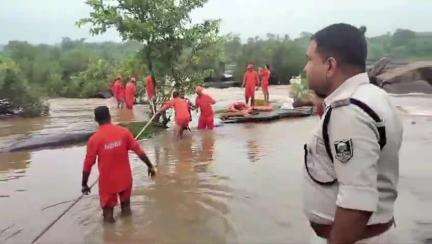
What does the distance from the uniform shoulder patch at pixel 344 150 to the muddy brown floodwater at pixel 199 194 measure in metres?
3.96

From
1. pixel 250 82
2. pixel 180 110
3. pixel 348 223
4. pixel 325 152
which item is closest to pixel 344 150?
pixel 325 152

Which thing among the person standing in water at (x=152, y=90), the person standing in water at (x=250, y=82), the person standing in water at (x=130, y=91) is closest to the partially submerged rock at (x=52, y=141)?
the person standing in water at (x=152, y=90)

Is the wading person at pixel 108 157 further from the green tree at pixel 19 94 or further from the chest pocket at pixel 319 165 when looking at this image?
the green tree at pixel 19 94

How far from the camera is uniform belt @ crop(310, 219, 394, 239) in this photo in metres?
2.12

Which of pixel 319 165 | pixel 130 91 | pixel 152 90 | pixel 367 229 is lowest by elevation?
pixel 130 91

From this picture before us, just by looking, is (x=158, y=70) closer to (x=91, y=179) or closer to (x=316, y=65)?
(x=91, y=179)

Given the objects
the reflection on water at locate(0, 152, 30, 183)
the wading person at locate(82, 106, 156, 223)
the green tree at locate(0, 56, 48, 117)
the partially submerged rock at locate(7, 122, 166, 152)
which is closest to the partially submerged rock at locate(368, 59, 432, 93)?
the green tree at locate(0, 56, 48, 117)

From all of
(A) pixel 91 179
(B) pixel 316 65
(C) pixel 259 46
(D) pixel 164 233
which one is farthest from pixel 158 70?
(C) pixel 259 46

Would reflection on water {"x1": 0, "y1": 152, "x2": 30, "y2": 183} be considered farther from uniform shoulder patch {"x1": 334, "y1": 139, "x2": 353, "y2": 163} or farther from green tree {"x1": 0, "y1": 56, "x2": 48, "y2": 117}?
green tree {"x1": 0, "y1": 56, "x2": 48, "y2": 117}

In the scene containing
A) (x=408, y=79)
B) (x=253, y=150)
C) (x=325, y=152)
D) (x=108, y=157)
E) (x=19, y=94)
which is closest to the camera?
(x=325, y=152)

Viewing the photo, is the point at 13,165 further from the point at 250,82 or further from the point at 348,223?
the point at 250,82

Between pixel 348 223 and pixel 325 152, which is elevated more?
pixel 325 152

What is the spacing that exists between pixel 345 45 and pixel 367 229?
728 mm

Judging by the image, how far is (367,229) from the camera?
2121 millimetres
